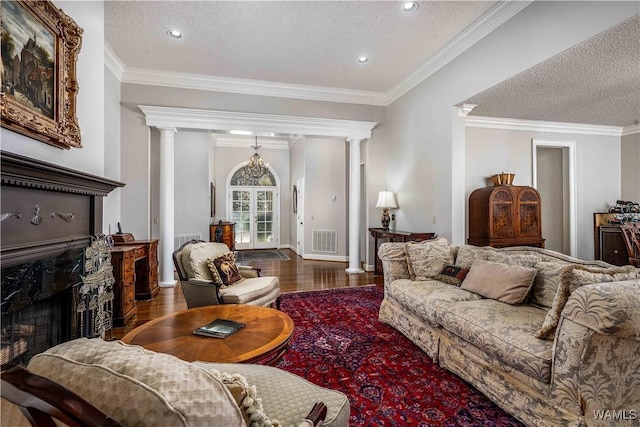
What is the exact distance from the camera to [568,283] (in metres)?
1.72

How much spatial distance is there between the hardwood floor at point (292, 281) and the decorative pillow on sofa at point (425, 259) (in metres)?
1.81

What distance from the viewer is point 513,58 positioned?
10.6 ft

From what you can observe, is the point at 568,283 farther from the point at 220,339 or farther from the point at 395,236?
the point at 395,236

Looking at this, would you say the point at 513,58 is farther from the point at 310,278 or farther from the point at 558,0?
the point at 310,278

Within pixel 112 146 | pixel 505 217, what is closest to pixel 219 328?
pixel 112 146

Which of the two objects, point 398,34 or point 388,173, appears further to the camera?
point 388,173

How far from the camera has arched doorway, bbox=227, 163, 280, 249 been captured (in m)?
9.45

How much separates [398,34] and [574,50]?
1783 millimetres

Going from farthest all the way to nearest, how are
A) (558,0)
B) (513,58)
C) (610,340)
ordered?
1. (513,58)
2. (558,0)
3. (610,340)

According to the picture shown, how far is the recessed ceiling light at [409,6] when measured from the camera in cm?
315

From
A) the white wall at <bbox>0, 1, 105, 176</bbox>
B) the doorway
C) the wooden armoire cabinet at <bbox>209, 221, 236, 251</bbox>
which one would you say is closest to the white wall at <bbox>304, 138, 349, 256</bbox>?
the wooden armoire cabinet at <bbox>209, 221, 236, 251</bbox>

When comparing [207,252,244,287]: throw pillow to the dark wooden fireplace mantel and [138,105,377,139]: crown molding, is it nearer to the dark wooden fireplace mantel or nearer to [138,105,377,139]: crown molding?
the dark wooden fireplace mantel

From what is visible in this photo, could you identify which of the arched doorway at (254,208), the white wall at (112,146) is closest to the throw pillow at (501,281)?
the white wall at (112,146)

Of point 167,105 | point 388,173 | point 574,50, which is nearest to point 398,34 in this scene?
point 574,50
